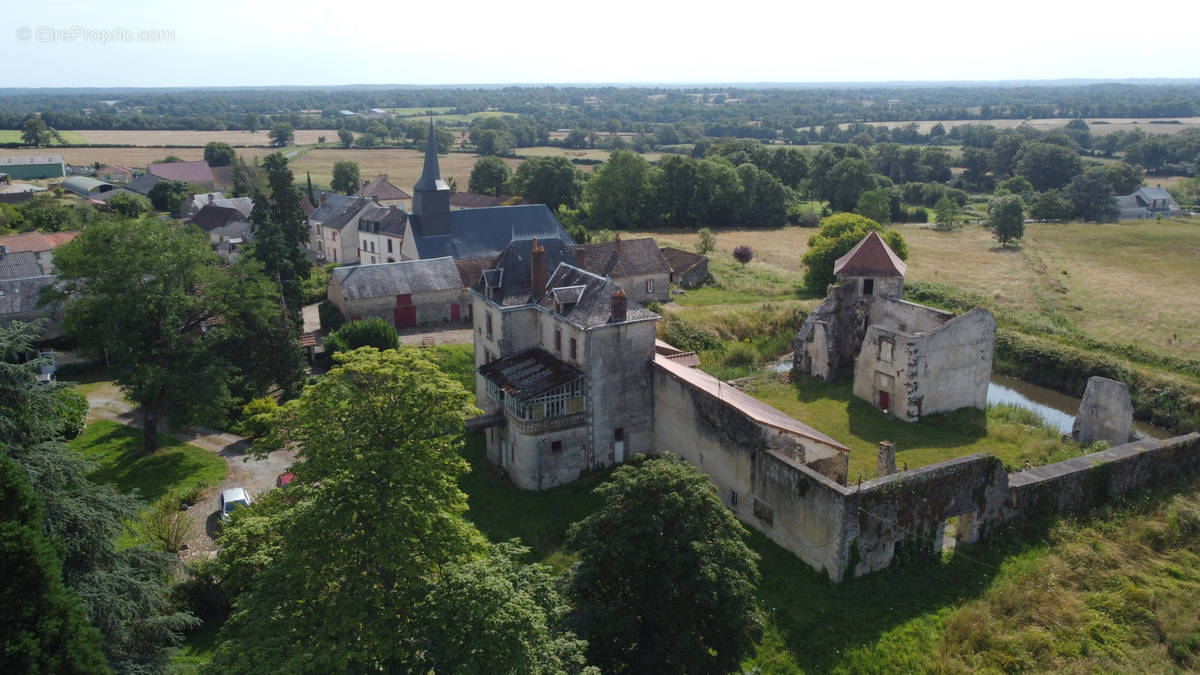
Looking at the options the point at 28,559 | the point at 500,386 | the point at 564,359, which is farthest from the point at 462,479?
the point at 28,559

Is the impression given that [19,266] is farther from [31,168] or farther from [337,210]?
[31,168]

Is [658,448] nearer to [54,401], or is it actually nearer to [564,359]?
[564,359]

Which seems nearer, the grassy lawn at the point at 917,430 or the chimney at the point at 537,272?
the grassy lawn at the point at 917,430

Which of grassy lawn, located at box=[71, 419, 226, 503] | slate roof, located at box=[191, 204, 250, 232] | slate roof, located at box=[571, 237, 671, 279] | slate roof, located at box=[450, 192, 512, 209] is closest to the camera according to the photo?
grassy lawn, located at box=[71, 419, 226, 503]

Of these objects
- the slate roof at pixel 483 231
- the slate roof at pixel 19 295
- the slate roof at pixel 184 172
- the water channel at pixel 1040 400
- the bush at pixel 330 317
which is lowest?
the water channel at pixel 1040 400

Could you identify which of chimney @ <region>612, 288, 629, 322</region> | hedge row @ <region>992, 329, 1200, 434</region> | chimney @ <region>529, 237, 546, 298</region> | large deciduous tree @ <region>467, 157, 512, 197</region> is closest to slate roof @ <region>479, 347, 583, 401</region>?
chimney @ <region>529, 237, 546, 298</region>

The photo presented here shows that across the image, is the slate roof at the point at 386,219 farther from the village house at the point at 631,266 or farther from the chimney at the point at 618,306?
the chimney at the point at 618,306

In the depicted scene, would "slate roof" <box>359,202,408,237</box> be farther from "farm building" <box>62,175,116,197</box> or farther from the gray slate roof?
"farm building" <box>62,175,116,197</box>

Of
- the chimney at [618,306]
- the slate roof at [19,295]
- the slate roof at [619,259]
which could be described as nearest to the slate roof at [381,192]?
the slate roof at [619,259]
